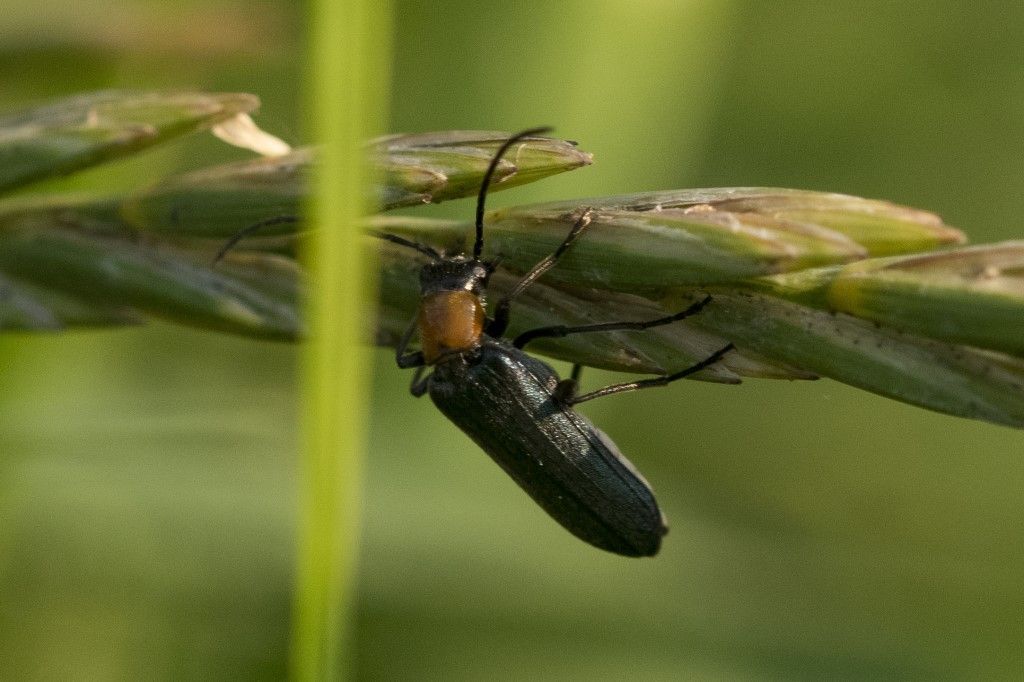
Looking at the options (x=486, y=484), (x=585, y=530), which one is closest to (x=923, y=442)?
(x=486, y=484)

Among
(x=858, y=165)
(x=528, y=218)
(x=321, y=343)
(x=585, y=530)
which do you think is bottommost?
(x=321, y=343)

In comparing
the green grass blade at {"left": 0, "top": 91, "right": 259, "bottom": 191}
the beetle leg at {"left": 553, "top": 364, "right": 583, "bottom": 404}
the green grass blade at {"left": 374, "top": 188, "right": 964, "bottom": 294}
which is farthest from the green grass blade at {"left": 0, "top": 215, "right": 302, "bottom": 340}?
the beetle leg at {"left": 553, "top": 364, "right": 583, "bottom": 404}

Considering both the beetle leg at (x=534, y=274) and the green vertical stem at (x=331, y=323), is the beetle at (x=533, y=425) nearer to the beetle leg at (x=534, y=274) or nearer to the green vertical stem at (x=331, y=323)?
the beetle leg at (x=534, y=274)

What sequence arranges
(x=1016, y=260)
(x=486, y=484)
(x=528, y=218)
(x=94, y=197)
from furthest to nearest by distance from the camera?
1. (x=486, y=484)
2. (x=94, y=197)
3. (x=528, y=218)
4. (x=1016, y=260)

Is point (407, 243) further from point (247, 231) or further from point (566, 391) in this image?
point (566, 391)

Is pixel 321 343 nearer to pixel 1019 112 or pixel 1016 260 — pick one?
pixel 1016 260

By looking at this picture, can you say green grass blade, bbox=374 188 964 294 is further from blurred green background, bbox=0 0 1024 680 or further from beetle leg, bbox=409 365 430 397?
beetle leg, bbox=409 365 430 397

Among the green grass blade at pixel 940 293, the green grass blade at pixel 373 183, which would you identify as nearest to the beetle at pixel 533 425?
the green grass blade at pixel 373 183
